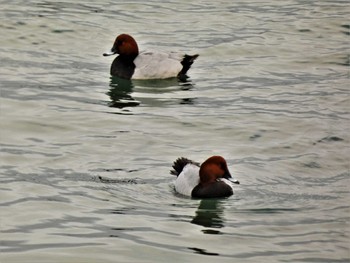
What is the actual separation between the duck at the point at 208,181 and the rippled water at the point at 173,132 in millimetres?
137

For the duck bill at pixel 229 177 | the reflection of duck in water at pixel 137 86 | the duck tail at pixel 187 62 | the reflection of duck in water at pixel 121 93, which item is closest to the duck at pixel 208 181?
the duck bill at pixel 229 177

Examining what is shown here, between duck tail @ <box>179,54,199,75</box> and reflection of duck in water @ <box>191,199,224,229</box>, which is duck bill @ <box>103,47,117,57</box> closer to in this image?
duck tail @ <box>179,54,199,75</box>

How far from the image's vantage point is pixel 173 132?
615 inches

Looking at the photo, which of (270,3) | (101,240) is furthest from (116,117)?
(270,3)

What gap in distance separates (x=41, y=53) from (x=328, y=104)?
211 inches

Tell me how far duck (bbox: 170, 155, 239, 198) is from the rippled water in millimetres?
137

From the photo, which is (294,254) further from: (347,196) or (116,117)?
(116,117)

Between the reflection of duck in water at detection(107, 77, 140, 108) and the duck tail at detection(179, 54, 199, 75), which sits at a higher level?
the duck tail at detection(179, 54, 199, 75)

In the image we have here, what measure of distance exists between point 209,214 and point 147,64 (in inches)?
296

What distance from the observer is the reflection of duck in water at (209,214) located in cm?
1197

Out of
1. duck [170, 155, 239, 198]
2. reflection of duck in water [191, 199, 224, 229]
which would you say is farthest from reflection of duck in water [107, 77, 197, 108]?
reflection of duck in water [191, 199, 224, 229]

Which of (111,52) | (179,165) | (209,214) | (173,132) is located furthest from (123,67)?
(209,214)

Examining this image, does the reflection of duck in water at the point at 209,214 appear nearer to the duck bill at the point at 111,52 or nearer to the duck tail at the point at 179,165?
the duck tail at the point at 179,165

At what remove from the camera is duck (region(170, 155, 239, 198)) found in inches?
511
